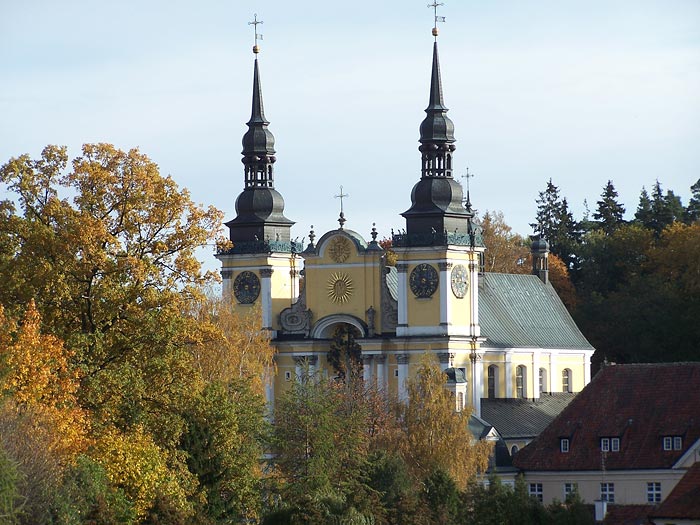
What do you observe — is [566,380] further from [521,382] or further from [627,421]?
[627,421]

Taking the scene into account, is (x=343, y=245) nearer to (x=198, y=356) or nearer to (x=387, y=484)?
(x=198, y=356)

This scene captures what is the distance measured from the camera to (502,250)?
123375mm

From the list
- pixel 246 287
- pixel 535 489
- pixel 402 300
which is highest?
pixel 246 287

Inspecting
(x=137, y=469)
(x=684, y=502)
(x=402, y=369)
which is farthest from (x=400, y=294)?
(x=137, y=469)

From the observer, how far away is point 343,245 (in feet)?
323

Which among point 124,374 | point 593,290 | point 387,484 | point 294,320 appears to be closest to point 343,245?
point 294,320

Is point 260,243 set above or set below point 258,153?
below

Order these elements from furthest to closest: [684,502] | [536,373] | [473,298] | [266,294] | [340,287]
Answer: [536,373] < [266,294] < [340,287] < [473,298] < [684,502]

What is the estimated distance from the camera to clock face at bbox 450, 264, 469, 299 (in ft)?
315

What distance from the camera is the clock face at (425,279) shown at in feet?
313

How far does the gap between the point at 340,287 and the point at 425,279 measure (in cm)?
473

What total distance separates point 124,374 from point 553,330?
54258 mm

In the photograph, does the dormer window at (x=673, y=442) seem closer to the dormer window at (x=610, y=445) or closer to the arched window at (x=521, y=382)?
the dormer window at (x=610, y=445)

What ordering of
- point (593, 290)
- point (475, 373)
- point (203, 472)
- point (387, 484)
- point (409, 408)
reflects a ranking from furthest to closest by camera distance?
point (593, 290) → point (475, 373) → point (409, 408) → point (387, 484) → point (203, 472)
